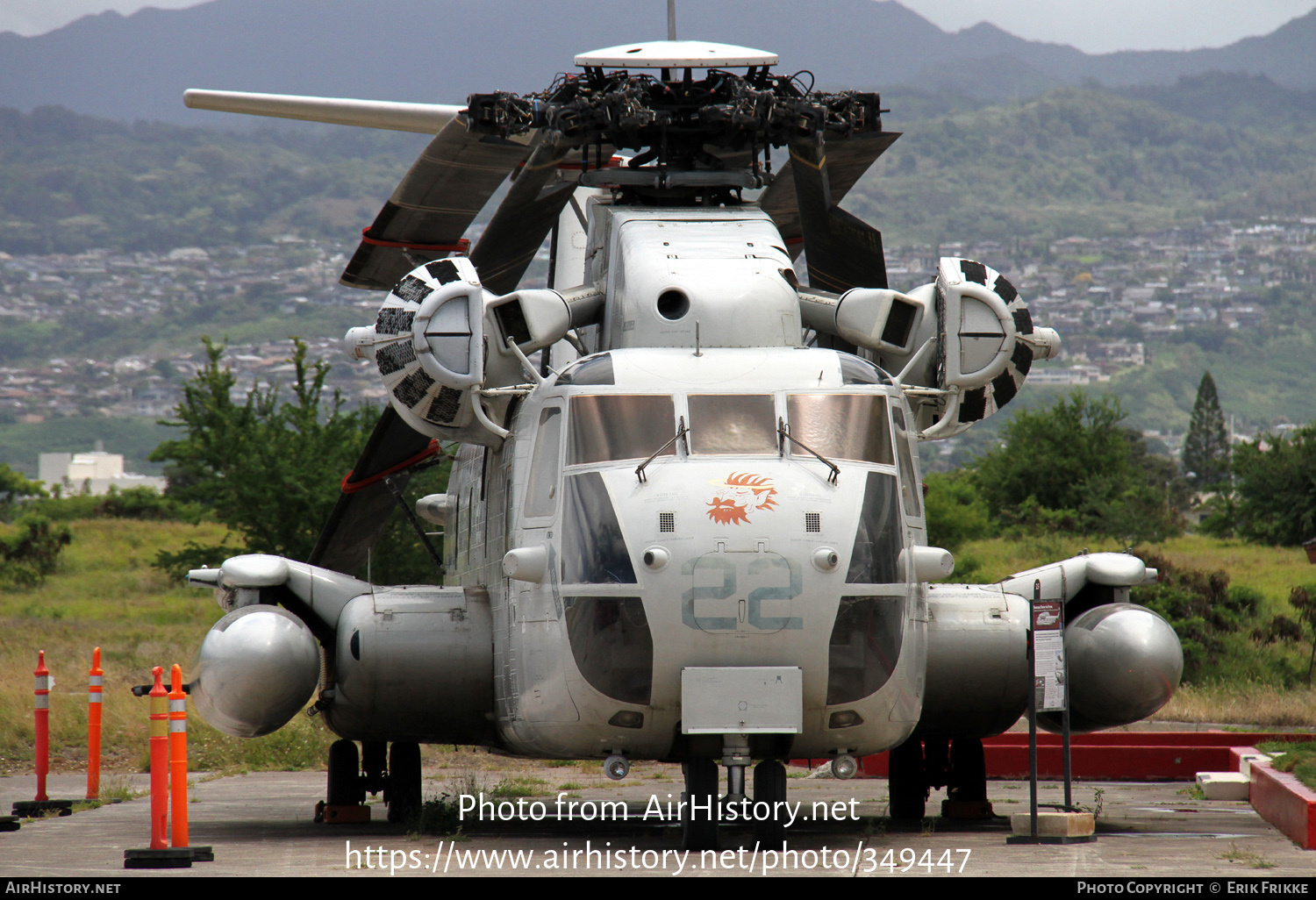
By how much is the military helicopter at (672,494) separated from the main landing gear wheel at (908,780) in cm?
3

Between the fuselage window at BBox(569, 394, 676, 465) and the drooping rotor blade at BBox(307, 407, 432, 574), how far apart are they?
320cm

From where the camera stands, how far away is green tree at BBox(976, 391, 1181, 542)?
44750 millimetres

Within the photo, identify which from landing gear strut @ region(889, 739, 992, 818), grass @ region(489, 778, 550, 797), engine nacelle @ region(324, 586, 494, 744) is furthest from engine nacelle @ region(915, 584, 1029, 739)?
grass @ region(489, 778, 550, 797)

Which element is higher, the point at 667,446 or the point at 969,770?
the point at 667,446

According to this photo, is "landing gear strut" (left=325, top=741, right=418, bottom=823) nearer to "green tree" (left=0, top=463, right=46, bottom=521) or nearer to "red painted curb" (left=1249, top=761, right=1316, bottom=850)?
"red painted curb" (left=1249, top=761, right=1316, bottom=850)

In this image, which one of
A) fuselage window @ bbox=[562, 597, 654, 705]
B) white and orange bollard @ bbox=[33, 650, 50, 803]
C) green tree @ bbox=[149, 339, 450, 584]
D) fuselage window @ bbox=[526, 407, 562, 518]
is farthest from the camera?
green tree @ bbox=[149, 339, 450, 584]

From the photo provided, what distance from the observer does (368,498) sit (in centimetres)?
1537

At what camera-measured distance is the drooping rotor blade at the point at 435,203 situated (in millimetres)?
14602

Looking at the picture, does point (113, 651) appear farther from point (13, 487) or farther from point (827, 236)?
point (13, 487)

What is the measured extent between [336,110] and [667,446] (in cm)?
801

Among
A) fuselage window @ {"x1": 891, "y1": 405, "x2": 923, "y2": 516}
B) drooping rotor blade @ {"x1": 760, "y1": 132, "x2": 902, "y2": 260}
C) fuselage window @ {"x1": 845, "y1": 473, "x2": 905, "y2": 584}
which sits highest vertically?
drooping rotor blade @ {"x1": 760, "y1": 132, "x2": 902, "y2": 260}

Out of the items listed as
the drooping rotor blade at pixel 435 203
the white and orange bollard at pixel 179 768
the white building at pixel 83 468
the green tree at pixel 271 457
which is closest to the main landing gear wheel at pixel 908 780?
the drooping rotor blade at pixel 435 203

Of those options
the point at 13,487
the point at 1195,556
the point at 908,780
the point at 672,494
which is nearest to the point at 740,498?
the point at 672,494
